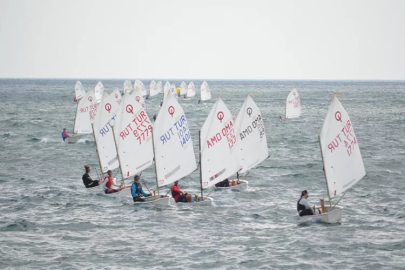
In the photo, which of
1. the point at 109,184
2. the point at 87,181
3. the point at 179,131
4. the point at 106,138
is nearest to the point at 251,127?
the point at 179,131

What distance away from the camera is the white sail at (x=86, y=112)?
57.4 m

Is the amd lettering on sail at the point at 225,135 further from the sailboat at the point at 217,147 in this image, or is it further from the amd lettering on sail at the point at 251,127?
the amd lettering on sail at the point at 251,127

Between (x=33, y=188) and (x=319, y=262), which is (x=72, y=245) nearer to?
(x=319, y=262)

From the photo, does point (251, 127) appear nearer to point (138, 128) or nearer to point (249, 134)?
point (249, 134)

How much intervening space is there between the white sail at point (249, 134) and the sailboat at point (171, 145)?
25.2 ft

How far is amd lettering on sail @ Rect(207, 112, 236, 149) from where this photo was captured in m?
34.0

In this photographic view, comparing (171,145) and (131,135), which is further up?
(131,135)

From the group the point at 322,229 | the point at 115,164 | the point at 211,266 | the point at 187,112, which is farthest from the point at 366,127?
the point at 211,266

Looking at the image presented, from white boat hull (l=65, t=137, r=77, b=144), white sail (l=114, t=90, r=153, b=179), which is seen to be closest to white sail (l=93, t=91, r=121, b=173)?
white sail (l=114, t=90, r=153, b=179)

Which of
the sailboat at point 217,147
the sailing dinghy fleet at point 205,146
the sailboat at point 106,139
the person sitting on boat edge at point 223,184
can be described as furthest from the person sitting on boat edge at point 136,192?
the sailboat at point 106,139

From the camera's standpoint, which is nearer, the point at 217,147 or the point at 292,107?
the point at 217,147

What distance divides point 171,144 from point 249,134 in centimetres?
928

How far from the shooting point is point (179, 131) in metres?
34.3

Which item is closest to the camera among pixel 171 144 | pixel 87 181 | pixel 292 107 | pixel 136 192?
pixel 136 192
